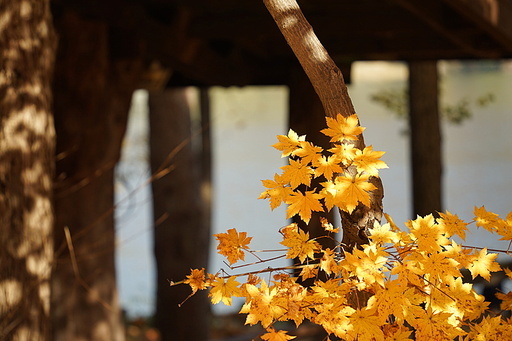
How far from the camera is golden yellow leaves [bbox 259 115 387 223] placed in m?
1.85

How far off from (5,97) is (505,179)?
1623 centimetres

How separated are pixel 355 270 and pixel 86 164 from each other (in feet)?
10.7

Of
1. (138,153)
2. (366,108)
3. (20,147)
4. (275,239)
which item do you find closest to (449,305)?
(20,147)

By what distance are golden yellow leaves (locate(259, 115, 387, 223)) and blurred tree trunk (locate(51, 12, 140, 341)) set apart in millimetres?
2580

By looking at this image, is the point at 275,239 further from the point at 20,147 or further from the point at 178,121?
the point at 20,147

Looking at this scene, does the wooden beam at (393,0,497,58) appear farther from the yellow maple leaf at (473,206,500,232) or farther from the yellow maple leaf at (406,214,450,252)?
the yellow maple leaf at (406,214,450,252)


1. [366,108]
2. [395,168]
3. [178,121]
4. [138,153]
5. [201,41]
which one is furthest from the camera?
[366,108]

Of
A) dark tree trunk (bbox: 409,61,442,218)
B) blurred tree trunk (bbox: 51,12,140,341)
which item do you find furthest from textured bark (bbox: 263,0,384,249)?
dark tree trunk (bbox: 409,61,442,218)

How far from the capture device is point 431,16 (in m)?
3.90

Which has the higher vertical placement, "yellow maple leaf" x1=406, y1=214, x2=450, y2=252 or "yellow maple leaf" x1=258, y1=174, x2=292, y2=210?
"yellow maple leaf" x1=258, y1=174, x2=292, y2=210

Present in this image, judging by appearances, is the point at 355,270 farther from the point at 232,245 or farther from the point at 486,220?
the point at 486,220

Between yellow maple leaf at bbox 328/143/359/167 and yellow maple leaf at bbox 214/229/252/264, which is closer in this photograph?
yellow maple leaf at bbox 328/143/359/167

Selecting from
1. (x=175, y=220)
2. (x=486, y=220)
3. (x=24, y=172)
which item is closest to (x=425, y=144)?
(x=175, y=220)

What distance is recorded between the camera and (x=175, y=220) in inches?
311
